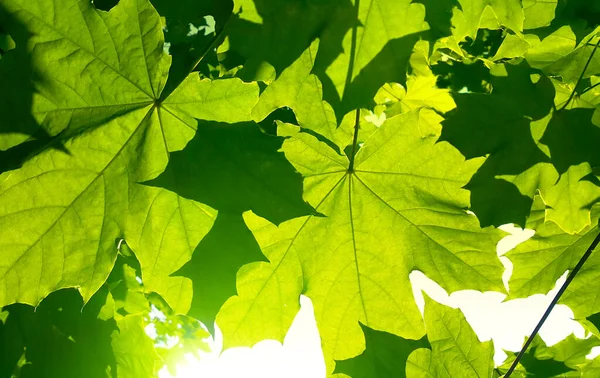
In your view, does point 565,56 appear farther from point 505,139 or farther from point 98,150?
point 98,150

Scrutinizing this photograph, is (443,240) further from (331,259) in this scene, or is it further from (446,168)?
(331,259)

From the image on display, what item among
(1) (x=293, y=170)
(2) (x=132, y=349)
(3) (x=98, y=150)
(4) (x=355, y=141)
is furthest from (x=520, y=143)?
(2) (x=132, y=349)

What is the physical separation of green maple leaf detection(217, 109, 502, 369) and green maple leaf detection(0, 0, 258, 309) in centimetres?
31

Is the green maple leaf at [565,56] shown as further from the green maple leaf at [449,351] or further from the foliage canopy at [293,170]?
the green maple leaf at [449,351]

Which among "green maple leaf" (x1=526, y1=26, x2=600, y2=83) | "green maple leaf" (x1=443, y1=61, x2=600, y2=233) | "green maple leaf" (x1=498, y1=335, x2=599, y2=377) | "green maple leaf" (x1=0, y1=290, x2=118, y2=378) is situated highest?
"green maple leaf" (x1=526, y1=26, x2=600, y2=83)

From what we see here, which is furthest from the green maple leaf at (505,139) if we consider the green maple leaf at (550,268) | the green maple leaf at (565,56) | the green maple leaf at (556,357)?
the green maple leaf at (556,357)

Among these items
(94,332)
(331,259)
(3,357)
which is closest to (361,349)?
(331,259)

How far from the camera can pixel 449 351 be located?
1939 millimetres

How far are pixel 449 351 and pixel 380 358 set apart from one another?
39 cm

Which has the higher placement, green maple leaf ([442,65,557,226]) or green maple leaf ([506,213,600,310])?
green maple leaf ([442,65,557,226])

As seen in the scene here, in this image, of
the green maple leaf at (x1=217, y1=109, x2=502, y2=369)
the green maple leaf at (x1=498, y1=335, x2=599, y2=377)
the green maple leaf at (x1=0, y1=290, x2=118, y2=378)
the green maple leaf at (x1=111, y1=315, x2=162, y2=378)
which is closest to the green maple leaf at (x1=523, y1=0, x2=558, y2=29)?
the green maple leaf at (x1=217, y1=109, x2=502, y2=369)

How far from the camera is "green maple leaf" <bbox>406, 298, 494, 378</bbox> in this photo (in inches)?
73.3

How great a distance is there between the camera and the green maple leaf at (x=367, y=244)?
1.68 m

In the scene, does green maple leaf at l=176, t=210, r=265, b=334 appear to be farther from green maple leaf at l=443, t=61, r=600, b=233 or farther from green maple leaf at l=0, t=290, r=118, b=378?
green maple leaf at l=0, t=290, r=118, b=378
